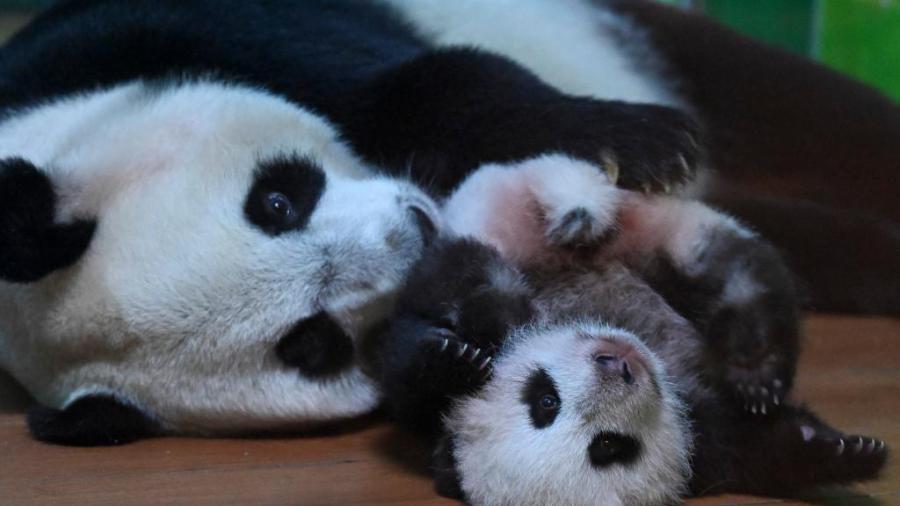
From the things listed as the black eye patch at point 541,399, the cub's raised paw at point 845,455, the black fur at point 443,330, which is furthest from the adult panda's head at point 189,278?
the cub's raised paw at point 845,455

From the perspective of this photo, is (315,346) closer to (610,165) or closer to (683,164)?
(610,165)

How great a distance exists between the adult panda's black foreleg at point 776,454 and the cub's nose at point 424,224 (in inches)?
22.9

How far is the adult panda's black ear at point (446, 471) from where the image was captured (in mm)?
1744

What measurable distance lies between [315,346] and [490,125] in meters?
0.57

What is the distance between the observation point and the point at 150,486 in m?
1.83

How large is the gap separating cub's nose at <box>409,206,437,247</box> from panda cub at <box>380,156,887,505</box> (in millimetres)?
44

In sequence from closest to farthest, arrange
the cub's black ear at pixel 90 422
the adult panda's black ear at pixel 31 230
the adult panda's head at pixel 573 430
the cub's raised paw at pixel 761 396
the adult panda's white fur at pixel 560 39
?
the adult panda's head at pixel 573 430
the cub's raised paw at pixel 761 396
the adult panda's black ear at pixel 31 230
the cub's black ear at pixel 90 422
the adult panda's white fur at pixel 560 39

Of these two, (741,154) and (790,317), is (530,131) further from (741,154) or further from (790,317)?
(741,154)

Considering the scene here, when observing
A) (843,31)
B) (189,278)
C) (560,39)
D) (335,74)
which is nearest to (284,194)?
(189,278)

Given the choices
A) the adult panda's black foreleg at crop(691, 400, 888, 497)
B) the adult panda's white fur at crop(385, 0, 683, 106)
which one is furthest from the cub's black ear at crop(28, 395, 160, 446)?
the adult panda's white fur at crop(385, 0, 683, 106)

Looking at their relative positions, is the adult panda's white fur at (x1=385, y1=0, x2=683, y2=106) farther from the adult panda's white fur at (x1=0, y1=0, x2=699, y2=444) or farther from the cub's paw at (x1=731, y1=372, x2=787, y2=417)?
the cub's paw at (x1=731, y1=372, x2=787, y2=417)

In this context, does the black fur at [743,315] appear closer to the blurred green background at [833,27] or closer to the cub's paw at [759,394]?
the cub's paw at [759,394]

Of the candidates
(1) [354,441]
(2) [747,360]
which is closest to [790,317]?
(2) [747,360]

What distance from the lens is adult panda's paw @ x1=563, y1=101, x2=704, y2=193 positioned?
203cm
